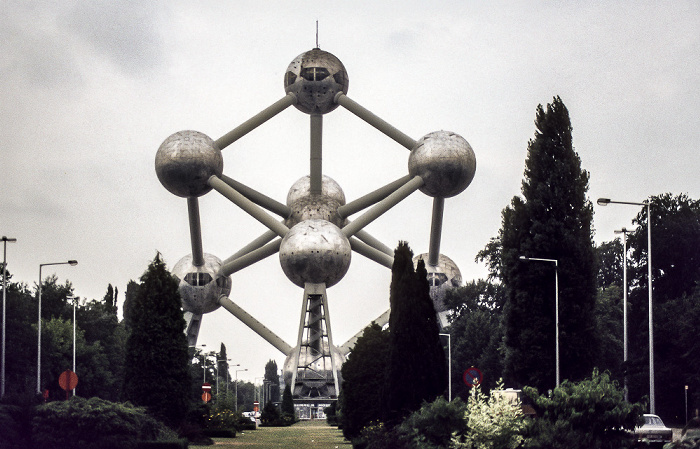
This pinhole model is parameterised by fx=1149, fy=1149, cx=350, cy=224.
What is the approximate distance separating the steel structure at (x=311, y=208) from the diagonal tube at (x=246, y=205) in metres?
0.06

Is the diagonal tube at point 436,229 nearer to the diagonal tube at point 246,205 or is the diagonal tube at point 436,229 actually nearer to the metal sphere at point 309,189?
the metal sphere at point 309,189

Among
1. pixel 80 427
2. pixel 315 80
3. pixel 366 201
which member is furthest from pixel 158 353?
pixel 366 201

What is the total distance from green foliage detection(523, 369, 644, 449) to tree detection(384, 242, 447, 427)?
240 inches

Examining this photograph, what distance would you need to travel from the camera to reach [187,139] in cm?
6644

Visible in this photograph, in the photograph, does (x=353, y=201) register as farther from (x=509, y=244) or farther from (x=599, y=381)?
(x=599, y=381)

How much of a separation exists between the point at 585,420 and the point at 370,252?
167 feet

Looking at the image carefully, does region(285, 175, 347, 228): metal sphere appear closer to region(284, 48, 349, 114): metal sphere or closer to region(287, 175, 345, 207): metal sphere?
region(287, 175, 345, 207): metal sphere

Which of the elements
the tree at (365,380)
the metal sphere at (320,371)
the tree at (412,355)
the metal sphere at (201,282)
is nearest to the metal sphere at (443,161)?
the metal sphere at (320,371)

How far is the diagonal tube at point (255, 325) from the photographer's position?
77.9 metres

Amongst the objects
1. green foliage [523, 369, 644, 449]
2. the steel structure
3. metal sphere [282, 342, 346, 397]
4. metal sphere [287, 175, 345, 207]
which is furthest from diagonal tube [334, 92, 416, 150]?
green foliage [523, 369, 644, 449]

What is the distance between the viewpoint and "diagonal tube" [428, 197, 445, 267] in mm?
70062

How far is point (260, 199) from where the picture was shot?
72812 millimetres

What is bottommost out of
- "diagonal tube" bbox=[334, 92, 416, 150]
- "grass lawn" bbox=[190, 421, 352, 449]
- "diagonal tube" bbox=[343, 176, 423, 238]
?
"grass lawn" bbox=[190, 421, 352, 449]

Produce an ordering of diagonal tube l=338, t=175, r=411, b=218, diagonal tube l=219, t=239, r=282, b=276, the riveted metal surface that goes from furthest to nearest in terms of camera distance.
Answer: the riveted metal surface → diagonal tube l=219, t=239, r=282, b=276 → diagonal tube l=338, t=175, r=411, b=218
